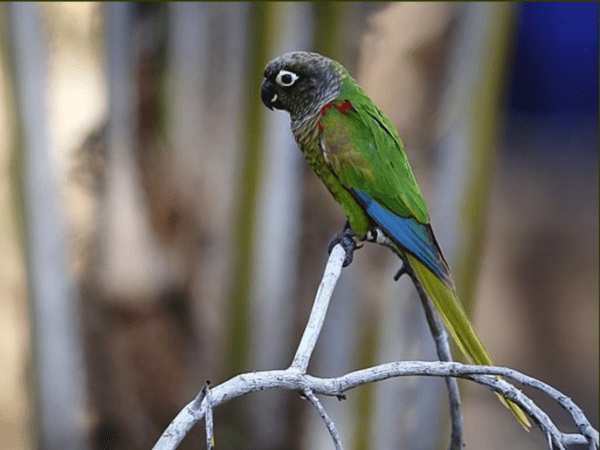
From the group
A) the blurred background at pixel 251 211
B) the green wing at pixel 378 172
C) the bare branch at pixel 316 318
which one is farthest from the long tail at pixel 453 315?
the blurred background at pixel 251 211

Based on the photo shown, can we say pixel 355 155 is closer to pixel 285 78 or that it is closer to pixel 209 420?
pixel 285 78

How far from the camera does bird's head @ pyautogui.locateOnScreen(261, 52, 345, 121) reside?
0.88m

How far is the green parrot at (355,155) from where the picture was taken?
0.85m

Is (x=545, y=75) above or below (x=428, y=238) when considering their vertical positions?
above

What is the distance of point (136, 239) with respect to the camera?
1.38m

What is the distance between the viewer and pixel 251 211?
137 centimetres

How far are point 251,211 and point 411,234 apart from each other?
0.57 metres

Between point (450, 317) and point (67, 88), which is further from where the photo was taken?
point (67, 88)

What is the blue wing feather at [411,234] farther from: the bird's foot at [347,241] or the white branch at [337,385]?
the white branch at [337,385]

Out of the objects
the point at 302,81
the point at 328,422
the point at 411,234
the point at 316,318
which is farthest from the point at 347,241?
the point at 328,422

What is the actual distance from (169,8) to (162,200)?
343mm

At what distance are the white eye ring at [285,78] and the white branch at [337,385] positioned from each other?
1.19 ft

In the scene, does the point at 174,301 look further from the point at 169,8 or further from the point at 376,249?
the point at 169,8

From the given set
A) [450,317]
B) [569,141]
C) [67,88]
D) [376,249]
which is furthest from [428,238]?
[67,88]
